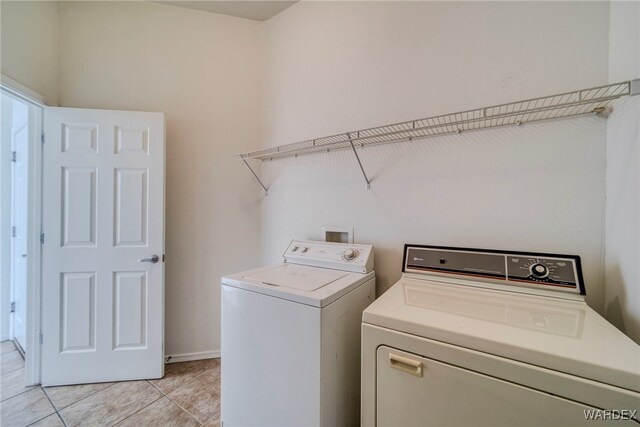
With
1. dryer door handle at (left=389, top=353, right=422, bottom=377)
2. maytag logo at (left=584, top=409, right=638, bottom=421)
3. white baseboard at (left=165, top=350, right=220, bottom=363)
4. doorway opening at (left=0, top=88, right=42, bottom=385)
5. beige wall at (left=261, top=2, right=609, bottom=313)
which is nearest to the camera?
maytag logo at (left=584, top=409, right=638, bottom=421)

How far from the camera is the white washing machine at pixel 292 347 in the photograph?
103cm

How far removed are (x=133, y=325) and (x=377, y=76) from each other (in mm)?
2615

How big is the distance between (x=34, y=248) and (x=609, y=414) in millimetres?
3080

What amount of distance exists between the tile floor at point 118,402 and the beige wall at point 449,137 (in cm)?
132

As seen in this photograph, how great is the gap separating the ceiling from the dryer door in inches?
105

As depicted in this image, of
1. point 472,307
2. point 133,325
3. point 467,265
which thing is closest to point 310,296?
point 472,307

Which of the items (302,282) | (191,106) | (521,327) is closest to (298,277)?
(302,282)

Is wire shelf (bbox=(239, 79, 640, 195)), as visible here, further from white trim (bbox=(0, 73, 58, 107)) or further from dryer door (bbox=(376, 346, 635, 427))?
white trim (bbox=(0, 73, 58, 107))

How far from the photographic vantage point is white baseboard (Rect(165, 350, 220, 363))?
216cm

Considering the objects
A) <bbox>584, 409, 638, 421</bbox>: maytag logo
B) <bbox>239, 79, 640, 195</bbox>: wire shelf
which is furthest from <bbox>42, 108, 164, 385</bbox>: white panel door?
<bbox>584, 409, 638, 421</bbox>: maytag logo

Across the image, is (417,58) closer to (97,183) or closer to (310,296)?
(310,296)

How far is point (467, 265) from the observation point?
121cm

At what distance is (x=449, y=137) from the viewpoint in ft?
4.55

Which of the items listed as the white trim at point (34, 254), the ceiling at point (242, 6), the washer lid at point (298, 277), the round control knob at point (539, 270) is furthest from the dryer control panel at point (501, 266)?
the white trim at point (34, 254)
